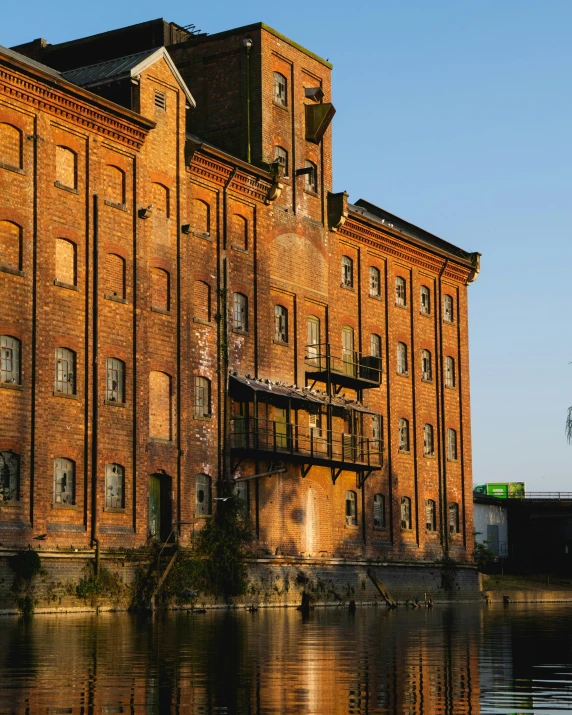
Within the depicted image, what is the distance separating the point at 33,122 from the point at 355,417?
1898cm

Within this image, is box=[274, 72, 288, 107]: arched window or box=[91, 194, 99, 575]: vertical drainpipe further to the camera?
box=[274, 72, 288, 107]: arched window

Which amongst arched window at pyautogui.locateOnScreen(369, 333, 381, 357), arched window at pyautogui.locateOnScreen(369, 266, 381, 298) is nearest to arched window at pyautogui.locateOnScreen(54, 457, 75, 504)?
arched window at pyautogui.locateOnScreen(369, 333, 381, 357)

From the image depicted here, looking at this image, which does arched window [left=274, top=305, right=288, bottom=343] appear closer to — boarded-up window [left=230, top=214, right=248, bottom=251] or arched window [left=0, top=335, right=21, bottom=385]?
boarded-up window [left=230, top=214, right=248, bottom=251]

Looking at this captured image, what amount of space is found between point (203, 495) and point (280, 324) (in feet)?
26.4

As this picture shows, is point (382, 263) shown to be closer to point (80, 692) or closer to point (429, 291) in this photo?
point (429, 291)

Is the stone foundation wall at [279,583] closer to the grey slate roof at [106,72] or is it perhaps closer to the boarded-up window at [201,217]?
the boarded-up window at [201,217]

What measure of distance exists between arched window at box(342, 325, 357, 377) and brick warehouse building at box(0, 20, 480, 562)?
0.10 m

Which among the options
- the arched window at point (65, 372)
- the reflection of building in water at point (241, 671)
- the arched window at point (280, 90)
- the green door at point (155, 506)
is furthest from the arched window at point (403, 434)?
the reflection of building in water at point (241, 671)

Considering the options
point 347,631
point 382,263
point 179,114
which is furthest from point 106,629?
point 382,263

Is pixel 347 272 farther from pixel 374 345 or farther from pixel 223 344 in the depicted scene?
pixel 223 344

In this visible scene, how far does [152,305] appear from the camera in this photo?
39.5m

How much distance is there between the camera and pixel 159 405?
3938 cm

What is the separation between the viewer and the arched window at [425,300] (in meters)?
56.3

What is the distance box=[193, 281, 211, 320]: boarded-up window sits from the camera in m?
41.7
